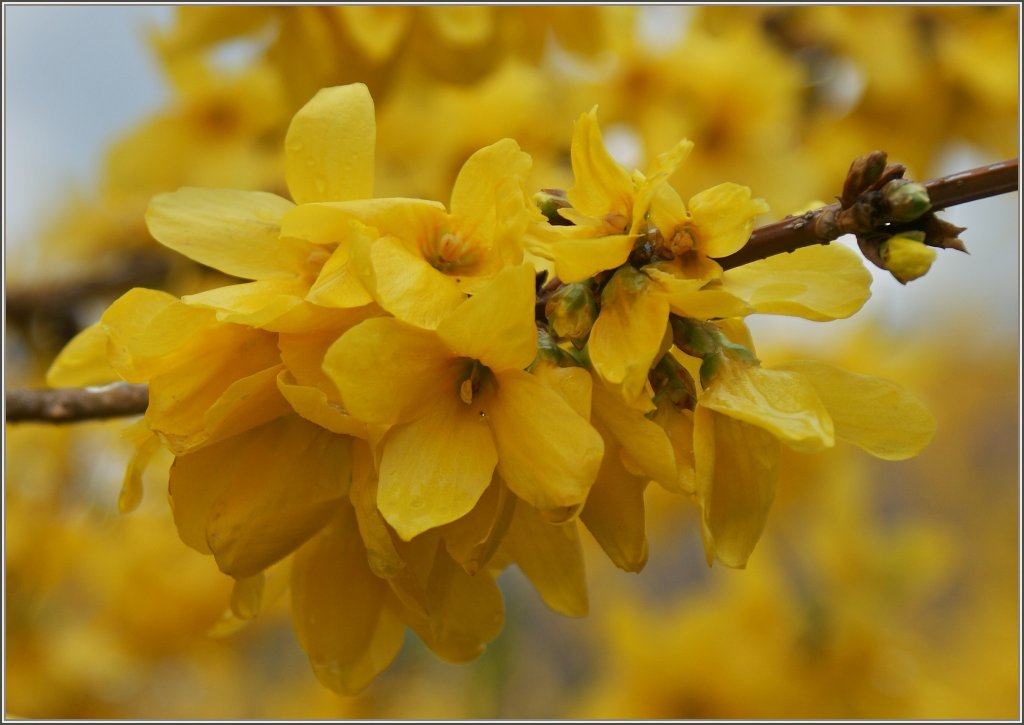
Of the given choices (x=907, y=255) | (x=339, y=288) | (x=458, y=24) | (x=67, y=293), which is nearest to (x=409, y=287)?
(x=339, y=288)

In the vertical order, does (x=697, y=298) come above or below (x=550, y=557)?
above

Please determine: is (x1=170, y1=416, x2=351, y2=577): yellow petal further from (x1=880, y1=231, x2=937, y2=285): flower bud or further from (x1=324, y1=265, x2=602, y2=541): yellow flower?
(x1=880, y1=231, x2=937, y2=285): flower bud

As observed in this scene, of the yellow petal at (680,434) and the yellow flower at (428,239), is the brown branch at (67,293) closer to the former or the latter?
the yellow flower at (428,239)

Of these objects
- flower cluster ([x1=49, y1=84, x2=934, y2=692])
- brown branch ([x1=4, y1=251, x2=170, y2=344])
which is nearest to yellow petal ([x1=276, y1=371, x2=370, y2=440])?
flower cluster ([x1=49, y1=84, x2=934, y2=692])

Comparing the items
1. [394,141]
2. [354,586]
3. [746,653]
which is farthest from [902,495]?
[354,586]

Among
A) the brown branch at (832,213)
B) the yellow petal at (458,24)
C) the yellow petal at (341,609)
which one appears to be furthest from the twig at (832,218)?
the yellow petal at (458,24)

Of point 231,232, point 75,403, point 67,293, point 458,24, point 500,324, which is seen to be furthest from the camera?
point 67,293

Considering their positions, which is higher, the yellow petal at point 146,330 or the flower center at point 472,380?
the yellow petal at point 146,330

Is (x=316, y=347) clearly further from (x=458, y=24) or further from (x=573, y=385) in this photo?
(x=458, y=24)
